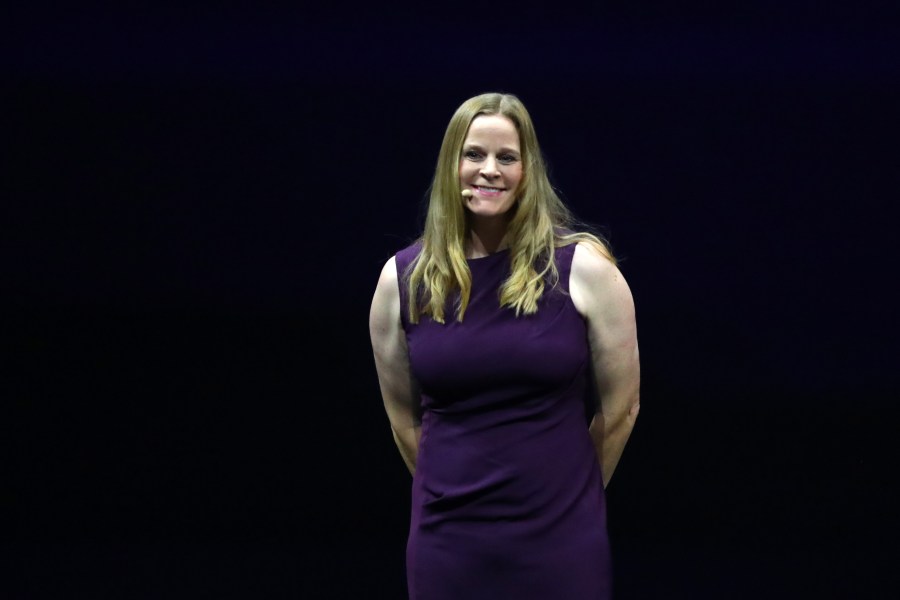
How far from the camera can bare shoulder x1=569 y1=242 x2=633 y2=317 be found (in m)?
1.87

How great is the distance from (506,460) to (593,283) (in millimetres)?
281

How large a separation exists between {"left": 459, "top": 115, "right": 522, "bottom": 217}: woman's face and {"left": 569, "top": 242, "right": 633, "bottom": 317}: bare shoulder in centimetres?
13

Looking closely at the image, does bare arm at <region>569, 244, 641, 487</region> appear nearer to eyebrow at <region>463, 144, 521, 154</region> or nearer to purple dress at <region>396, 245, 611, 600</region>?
purple dress at <region>396, 245, 611, 600</region>

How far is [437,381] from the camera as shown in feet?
6.03

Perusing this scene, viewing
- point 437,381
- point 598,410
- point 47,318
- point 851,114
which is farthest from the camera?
point 47,318

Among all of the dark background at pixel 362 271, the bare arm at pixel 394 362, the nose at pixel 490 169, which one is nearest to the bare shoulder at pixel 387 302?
the bare arm at pixel 394 362

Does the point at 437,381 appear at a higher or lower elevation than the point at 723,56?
lower

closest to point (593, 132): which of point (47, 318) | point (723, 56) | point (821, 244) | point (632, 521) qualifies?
point (723, 56)

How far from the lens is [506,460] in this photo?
1.81 m

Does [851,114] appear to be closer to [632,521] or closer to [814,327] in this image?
[814,327]

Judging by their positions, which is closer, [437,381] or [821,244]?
[437,381]

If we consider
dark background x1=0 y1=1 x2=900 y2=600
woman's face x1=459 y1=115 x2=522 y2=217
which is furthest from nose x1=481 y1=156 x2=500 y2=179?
dark background x1=0 y1=1 x2=900 y2=600

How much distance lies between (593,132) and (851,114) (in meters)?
0.54

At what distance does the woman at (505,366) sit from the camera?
1.81 meters
